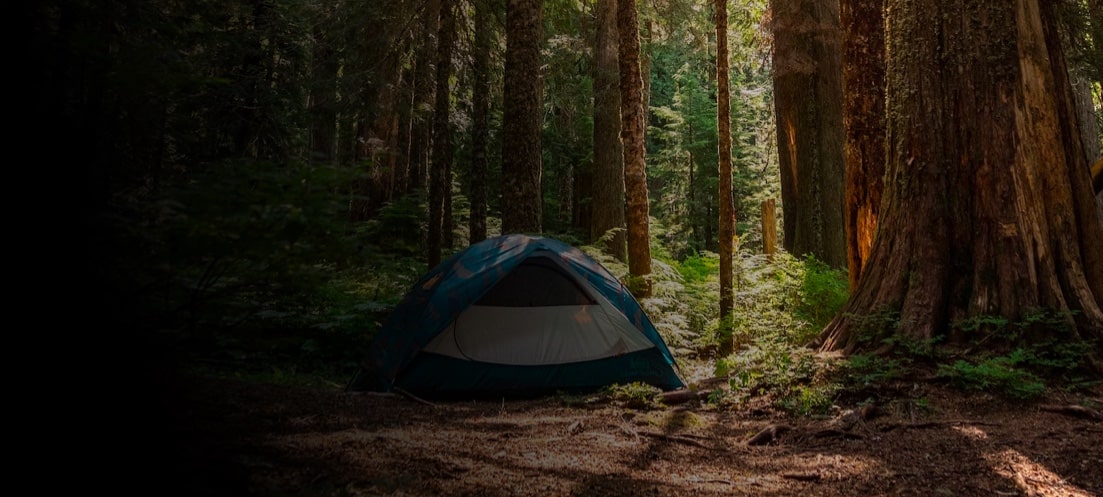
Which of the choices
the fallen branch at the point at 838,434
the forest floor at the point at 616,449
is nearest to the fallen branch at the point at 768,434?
the forest floor at the point at 616,449

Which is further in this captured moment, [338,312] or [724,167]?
[724,167]

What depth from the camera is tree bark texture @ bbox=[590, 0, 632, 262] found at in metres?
14.1

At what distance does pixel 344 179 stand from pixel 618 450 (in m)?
2.60

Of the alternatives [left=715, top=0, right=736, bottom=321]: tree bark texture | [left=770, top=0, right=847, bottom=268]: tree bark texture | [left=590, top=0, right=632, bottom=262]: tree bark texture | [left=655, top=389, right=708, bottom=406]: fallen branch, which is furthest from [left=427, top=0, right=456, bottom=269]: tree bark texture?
[left=655, top=389, right=708, bottom=406]: fallen branch

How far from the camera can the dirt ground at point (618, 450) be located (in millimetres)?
2350

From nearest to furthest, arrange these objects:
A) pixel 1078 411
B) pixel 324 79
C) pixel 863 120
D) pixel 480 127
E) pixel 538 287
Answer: pixel 1078 411 < pixel 538 287 < pixel 863 120 < pixel 480 127 < pixel 324 79

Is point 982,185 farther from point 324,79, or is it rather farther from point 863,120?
point 324,79

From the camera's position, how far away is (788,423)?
15.4 feet

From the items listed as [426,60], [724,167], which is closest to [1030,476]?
[724,167]

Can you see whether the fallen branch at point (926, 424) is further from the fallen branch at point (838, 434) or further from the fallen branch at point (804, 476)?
the fallen branch at point (804, 476)

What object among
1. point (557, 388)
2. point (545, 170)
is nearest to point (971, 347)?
point (557, 388)

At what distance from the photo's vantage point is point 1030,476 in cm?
322

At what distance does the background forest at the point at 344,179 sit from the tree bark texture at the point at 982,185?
0.31m

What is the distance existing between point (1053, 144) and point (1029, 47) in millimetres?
815
